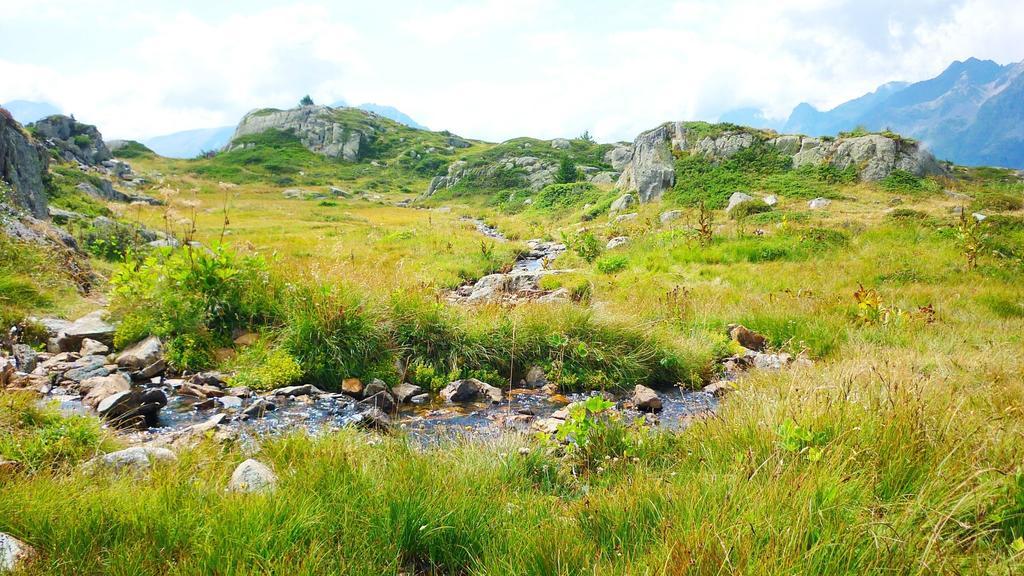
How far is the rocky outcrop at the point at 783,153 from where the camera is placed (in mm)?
28297

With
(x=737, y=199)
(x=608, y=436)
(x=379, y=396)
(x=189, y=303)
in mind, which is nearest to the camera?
(x=608, y=436)

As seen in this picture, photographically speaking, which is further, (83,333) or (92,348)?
(83,333)

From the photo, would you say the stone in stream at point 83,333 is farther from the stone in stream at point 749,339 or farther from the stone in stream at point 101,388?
the stone in stream at point 749,339

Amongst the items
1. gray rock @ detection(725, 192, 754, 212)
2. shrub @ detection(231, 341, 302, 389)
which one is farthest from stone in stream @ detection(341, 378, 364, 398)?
gray rock @ detection(725, 192, 754, 212)

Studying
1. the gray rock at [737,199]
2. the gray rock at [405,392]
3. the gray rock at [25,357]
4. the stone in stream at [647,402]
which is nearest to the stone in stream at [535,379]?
the stone in stream at [647,402]

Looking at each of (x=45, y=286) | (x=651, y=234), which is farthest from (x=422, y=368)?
(x=651, y=234)

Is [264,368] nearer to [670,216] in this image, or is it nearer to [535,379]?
[535,379]

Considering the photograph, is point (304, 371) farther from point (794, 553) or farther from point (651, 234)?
point (651, 234)

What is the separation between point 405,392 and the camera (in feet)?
21.6

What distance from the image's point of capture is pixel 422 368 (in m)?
7.04

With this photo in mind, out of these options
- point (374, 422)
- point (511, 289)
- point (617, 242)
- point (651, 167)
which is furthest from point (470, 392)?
point (651, 167)

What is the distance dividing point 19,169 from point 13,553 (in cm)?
1837

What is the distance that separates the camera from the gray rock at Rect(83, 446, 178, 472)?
325 cm

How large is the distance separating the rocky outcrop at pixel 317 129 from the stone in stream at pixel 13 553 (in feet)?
380
